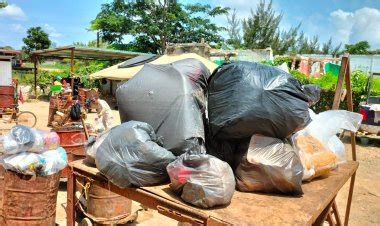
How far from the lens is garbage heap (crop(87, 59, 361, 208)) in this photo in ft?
5.57

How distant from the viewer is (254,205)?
1.71 metres

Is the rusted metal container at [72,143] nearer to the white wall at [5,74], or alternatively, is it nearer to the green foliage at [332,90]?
the white wall at [5,74]

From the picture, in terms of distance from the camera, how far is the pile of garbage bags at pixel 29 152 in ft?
10.5

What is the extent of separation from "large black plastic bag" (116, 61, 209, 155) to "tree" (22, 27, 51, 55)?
41.2 metres

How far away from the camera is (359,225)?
455 cm

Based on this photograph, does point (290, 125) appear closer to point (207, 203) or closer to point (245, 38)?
point (207, 203)

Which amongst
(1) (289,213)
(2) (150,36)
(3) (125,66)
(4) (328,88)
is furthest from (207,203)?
(2) (150,36)

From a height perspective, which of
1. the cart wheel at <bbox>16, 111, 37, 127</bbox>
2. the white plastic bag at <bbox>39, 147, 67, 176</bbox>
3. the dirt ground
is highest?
the white plastic bag at <bbox>39, 147, 67, 176</bbox>

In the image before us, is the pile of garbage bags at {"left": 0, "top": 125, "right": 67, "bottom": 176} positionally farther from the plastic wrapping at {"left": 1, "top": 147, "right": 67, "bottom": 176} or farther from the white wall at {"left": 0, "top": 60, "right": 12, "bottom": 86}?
the white wall at {"left": 0, "top": 60, "right": 12, "bottom": 86}

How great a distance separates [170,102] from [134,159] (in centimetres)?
44

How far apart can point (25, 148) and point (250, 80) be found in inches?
91.6

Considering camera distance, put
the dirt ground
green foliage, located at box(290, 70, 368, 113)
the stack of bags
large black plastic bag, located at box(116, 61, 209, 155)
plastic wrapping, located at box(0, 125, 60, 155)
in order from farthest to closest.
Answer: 1. green foliage, located at box(290, 70, 368, 113)
2. the dirt ground
3. plastic wrapping, located at box(0, 125, 60, 155)
4. large black plastic bag, located at box(116, 61, 209, 155)
5. the stack of bags

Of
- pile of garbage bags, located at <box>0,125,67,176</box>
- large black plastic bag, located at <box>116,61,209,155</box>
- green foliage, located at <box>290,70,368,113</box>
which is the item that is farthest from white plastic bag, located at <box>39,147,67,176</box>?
green foliage, located at <box>290,70,368,113</box>

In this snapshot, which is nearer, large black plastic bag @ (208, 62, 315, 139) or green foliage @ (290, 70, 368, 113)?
large black plastic bag @ (208, 62, 315, 139)
